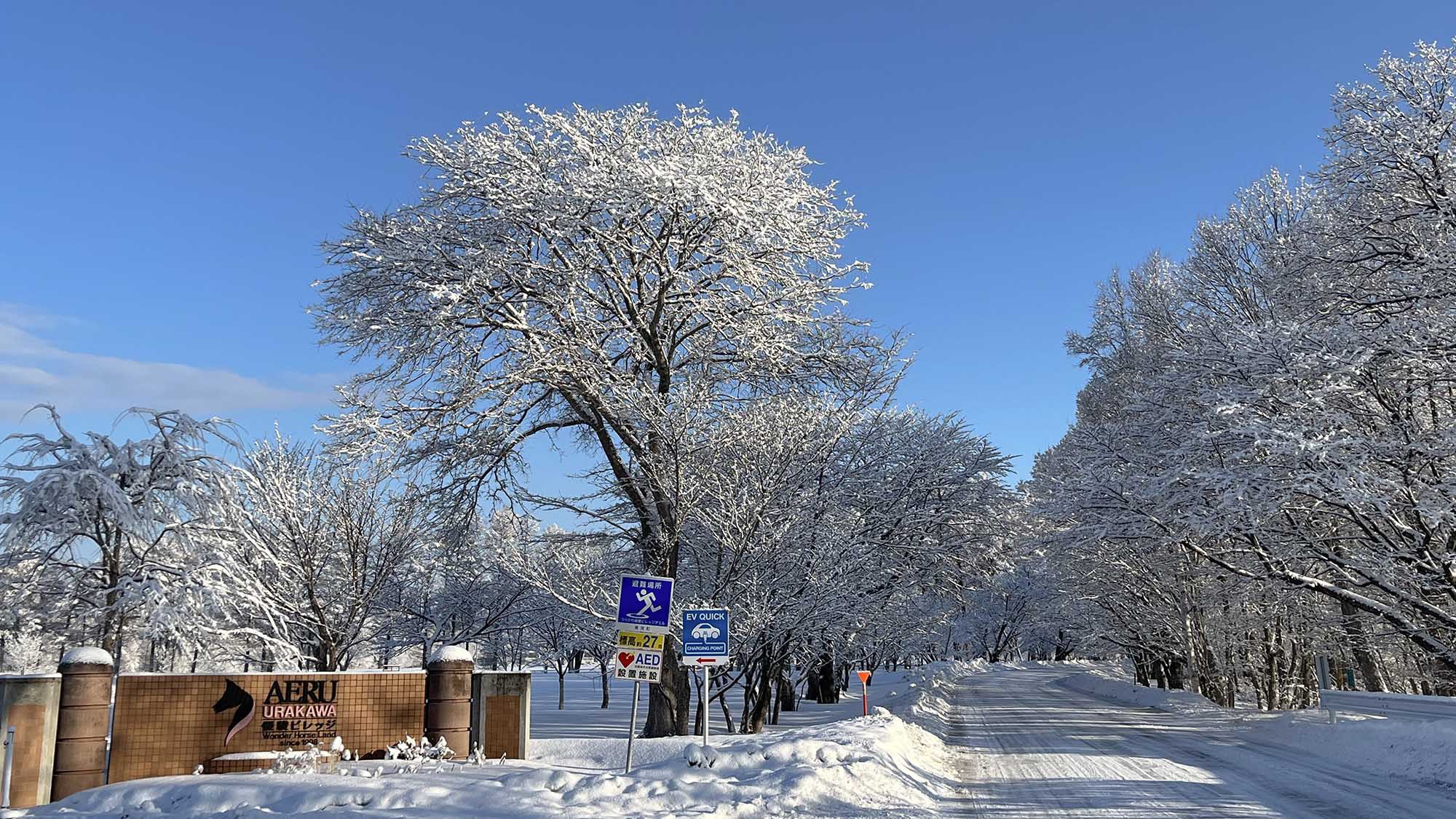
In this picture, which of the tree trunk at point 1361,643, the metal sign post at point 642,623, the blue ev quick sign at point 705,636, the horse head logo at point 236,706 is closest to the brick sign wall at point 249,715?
the horse head logo at point 236,706

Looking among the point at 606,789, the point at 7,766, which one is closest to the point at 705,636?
the point at 606,789

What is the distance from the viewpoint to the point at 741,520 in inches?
690

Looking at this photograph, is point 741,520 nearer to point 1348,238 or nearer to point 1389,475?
point 1389,475

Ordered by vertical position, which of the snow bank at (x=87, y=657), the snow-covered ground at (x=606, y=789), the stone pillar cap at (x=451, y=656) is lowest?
the snow-covered ground at (x=606, y=789)

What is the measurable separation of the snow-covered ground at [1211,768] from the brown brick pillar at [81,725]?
37.0 feet

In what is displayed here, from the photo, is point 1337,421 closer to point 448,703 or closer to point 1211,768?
point 1211,768

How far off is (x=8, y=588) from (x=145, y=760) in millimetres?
8155

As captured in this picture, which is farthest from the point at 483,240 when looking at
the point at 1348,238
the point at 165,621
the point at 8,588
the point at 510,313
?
the point at 1348,238

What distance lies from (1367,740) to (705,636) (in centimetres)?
1073

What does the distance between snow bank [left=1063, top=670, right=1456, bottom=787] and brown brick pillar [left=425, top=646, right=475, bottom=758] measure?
1307 centimetres

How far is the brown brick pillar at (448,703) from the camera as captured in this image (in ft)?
43.7

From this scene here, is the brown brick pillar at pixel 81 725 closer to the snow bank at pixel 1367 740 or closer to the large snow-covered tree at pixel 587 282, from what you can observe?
the large snow-covered tree at pixel 587 282

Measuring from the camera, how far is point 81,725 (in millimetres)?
11680

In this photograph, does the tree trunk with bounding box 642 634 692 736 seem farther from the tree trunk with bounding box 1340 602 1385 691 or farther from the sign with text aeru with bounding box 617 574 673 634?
the tree trunk with bounding box 1340 602 1385 691
